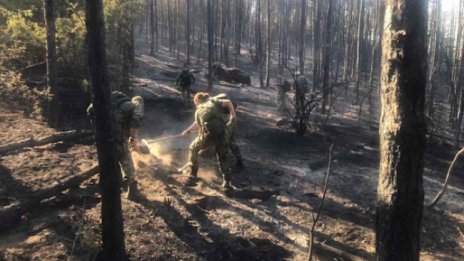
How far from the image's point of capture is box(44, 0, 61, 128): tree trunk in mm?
10360

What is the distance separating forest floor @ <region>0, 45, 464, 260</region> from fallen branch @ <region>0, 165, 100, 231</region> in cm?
10

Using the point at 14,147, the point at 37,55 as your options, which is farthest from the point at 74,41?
the point at 14,147

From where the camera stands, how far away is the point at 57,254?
526 centimetres

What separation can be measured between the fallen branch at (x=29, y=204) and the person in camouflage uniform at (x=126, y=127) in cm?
85

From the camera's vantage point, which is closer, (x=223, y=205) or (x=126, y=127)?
(x=126, y=127)

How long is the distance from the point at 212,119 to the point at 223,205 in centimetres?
164

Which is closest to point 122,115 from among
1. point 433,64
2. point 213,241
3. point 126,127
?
point 126,127

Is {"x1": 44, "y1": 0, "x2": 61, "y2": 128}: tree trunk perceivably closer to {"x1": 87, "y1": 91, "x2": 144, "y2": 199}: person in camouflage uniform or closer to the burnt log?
{"x1": 87, "y1": 91, "x2": 144, "y2": 199}: person in camouflage uniform

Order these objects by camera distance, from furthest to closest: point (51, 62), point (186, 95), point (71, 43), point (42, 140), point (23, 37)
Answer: point (186, 95) → point (71, 43) → point (23, 37) → point (51, 62) → point (42, 140)

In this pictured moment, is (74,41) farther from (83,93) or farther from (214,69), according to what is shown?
(214,69)

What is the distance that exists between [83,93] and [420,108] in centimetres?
1166

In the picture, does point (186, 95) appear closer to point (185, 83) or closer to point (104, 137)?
point (185, 83)

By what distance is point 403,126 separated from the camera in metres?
3.67

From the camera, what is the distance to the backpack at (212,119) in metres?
7.96
